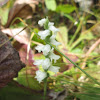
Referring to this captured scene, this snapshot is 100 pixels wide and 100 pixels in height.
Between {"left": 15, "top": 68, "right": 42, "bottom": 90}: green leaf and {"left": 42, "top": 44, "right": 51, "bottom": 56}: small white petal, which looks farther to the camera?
{"left": 15, "top": 68, "right": 42, "bottom": 90}: green leaf

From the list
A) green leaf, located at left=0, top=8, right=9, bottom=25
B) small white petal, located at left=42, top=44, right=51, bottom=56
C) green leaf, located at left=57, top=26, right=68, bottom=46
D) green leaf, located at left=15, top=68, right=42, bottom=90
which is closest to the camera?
small white petal, located at left=42, top=44, right=51, bottom=56

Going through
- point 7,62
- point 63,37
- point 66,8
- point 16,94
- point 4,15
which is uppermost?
point 66,8

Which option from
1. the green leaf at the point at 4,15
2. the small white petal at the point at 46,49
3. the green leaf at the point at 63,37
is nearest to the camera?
the small white petal at the point at 46,49

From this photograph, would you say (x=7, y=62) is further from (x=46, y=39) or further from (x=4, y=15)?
(x=4, y=15)

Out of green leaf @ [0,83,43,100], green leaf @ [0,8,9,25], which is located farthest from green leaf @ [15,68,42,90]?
green leaf @ [0,8,9,25]

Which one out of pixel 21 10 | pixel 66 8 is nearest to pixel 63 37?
pixel 66 8

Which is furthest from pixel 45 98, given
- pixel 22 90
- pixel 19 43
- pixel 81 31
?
pixel 81 31

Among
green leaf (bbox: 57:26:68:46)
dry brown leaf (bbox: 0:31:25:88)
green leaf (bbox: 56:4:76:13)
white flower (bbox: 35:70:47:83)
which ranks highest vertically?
green leaf (bbox: 56:4:76:13)

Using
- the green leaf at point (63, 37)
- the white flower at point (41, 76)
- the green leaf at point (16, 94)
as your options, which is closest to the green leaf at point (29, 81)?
the green leaf at point (16, 94)

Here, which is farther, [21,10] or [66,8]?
[66,8]

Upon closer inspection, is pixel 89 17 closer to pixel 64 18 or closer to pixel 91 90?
pixel 64 18

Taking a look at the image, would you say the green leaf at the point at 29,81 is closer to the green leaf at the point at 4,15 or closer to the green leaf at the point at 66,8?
the green leaf at the point at 4,15

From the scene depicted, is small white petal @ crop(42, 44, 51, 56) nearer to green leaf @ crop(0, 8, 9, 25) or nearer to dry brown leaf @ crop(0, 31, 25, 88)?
dry brown leaf @ crop(0, 31, 25, 88)
